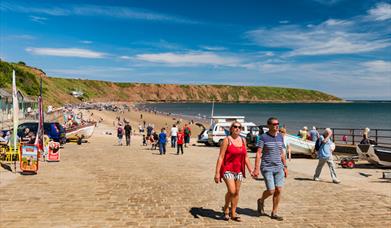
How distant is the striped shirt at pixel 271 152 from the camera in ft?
23.9

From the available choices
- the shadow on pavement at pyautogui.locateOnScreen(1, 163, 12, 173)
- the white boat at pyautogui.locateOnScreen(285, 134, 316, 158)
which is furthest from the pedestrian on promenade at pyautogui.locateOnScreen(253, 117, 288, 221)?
the white boat at pyautogui.locateOnScreen(285, 134, 316, 158)

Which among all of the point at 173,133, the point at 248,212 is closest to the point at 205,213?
the point at 248,212

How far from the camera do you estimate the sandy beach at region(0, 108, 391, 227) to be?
290 inches

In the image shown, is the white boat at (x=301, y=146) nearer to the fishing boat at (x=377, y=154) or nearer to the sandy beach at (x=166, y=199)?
the fishing boat at (x=377, y=154)

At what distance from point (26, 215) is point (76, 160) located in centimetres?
876

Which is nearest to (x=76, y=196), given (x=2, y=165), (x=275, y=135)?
(x=275, y=135)

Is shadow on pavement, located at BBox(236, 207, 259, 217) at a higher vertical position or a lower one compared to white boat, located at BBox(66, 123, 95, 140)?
lower

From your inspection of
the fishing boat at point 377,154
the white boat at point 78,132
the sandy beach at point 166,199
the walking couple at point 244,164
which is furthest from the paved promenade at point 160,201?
the white boat at point 78,132

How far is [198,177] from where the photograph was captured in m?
12.4

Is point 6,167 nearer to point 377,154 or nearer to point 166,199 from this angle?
point 166,199

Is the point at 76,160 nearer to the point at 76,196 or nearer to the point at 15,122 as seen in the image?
the point at 15,122

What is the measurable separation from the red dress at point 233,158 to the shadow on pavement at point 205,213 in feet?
3.83

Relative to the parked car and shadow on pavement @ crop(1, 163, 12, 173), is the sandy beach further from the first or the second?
the parked car

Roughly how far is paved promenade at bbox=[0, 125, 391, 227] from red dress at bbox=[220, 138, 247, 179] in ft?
3.60
